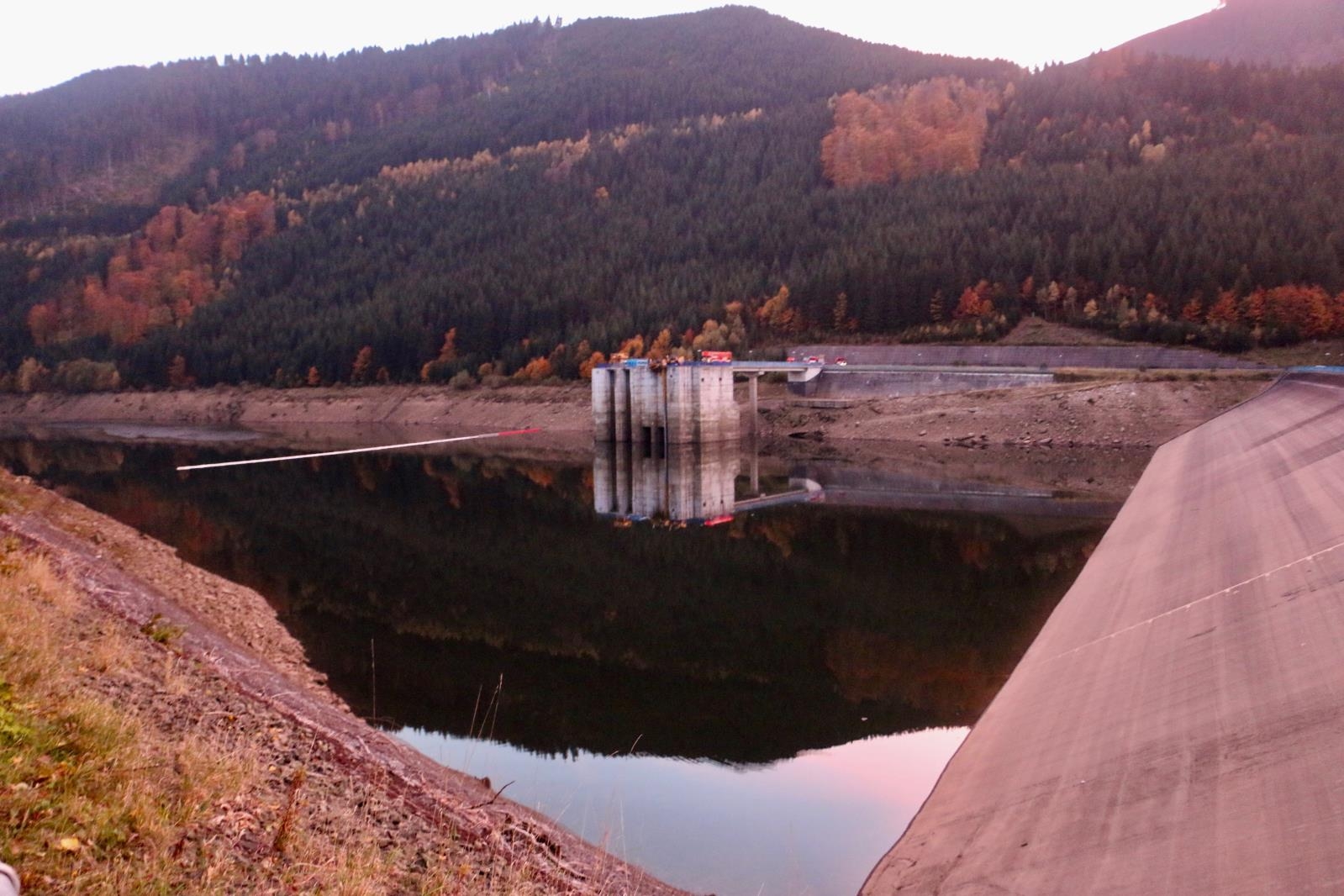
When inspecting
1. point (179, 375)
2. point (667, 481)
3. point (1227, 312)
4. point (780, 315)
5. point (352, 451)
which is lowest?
point (179, 375)

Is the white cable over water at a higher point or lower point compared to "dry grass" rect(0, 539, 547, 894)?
lower

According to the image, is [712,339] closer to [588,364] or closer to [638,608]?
[588,364]

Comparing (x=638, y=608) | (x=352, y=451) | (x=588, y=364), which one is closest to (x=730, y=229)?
(x=588, y=364)

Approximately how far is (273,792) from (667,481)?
4299 centimetres

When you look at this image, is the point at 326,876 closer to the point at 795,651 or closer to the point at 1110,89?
the point at 795,651

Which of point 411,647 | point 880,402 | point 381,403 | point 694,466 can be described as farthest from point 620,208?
point 411,647

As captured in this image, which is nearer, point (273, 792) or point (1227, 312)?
point (273, 792)

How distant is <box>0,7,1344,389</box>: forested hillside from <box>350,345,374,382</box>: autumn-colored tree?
10.2 inches

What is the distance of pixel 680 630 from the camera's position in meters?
22.5

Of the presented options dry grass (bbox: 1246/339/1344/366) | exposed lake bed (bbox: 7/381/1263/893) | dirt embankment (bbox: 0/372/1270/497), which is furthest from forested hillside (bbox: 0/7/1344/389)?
exposed lake bed (bbox: 7/381/1263/893)

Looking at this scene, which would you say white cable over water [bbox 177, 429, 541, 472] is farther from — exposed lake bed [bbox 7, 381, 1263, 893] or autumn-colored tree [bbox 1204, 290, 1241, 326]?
autumn-colored tree [bbox 1204, 290, 1241, 326]

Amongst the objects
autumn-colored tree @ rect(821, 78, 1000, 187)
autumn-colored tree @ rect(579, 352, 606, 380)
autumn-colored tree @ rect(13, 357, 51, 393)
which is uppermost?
autumn-colored tree @ rect(821, 78, 1000, 187)

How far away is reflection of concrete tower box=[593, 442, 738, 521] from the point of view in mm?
41719

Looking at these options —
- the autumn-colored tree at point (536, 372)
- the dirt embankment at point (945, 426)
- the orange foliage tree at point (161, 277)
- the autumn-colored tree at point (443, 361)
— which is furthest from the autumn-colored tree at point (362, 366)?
the orange foliage tree at point (161, 277)
